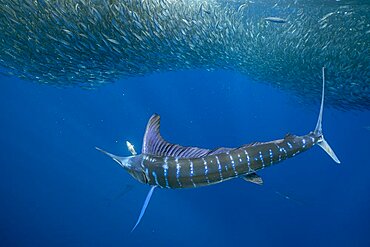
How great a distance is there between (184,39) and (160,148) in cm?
821

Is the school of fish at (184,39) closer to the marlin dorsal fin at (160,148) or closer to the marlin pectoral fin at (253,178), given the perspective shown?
the marlin dorsal fin at (160,148)

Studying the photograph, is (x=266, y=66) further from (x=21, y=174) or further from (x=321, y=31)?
(x=21, y=174)

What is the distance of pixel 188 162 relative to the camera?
2703mm

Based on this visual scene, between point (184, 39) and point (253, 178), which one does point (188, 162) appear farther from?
point (184, 39)

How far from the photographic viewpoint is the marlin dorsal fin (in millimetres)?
2850

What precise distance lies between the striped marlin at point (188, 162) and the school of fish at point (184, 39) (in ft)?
16.5

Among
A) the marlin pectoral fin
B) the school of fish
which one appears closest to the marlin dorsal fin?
the marlin pectoral fin

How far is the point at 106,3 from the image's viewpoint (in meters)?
7.57

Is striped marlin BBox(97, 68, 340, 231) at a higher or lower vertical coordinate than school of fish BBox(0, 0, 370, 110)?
lower

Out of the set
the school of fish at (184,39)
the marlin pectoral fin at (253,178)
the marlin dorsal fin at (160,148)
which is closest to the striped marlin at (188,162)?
the marlin dorsal fin at (160,148)

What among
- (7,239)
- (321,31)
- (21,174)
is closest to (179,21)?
(321,31)

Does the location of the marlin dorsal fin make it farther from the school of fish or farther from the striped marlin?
the school of fish

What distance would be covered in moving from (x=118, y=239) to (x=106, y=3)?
80.5ft

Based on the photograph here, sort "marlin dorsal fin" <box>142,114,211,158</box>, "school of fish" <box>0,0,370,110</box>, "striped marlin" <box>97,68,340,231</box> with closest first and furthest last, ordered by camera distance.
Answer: "striped marlin" <box>97,68,340,231</box> → "marlin dorsal fin" <box>142,114,211,158</box> → "school of fish" <box>0,0,370,110</box>
